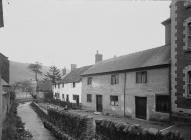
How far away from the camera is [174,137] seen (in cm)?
641

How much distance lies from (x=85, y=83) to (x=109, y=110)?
26.2 feet

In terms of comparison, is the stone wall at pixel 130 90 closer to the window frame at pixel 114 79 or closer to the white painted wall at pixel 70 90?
the window frame at pixel 114 79

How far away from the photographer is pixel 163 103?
16453 millimetres

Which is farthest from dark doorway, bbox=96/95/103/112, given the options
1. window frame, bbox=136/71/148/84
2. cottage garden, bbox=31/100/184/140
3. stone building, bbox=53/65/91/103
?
cottage garden, bbox=31/100/184/140

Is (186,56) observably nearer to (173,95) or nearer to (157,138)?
(173,95)

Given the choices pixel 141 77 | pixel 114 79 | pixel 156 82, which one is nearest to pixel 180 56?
pixel 156 82

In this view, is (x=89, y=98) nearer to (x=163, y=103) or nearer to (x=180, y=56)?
(x=163, y=103)

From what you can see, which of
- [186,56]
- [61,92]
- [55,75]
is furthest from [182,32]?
[55,75]

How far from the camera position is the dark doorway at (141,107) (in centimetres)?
1852

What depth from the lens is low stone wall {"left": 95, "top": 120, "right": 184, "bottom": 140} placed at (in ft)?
23.2

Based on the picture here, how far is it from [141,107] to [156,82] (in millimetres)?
3315

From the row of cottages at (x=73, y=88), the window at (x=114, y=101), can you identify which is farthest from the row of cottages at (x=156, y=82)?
the row of cottages at (x=73, y=88)

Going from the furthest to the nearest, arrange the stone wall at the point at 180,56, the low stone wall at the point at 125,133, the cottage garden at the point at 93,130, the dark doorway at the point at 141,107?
the dark doorway at the point at 141,107 < the stone wall at the point at 180,56 < the cottage garden at the point at 93,130 < the low stone wall at the point at 125,133

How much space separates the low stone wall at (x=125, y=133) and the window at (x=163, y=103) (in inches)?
316
